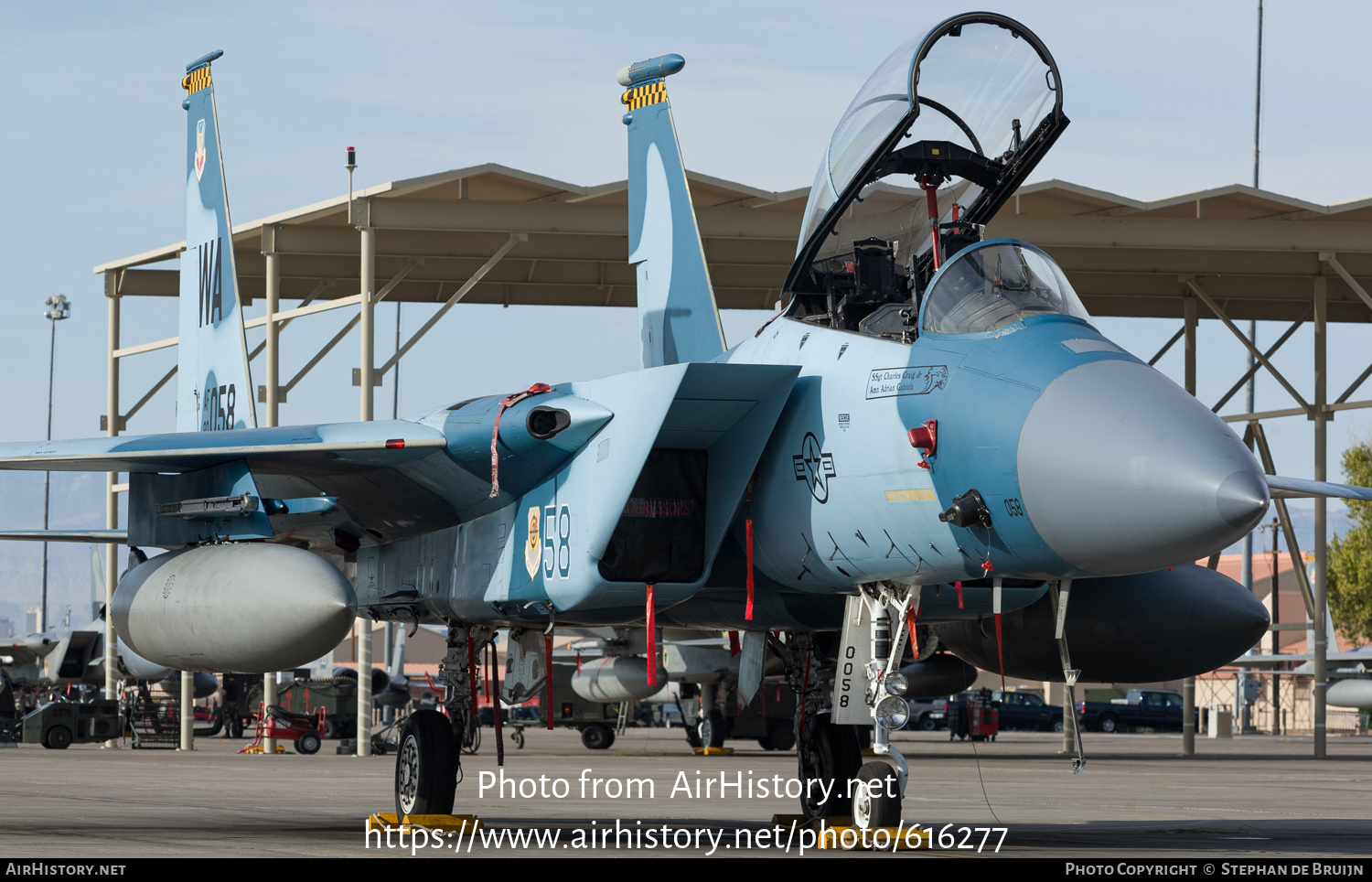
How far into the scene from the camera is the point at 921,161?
8.89m

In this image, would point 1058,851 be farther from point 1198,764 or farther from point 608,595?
point 1198,764

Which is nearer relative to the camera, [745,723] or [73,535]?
[73,535]

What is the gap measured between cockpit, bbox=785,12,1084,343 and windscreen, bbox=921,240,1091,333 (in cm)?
66

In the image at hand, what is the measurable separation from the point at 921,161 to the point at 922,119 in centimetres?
25

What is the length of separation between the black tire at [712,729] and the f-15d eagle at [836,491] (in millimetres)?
18504

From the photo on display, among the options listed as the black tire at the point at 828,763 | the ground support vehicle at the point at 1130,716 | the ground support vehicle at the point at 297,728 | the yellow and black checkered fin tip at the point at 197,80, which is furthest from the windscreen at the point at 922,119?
the ground support vehicle at the point at 1130,716

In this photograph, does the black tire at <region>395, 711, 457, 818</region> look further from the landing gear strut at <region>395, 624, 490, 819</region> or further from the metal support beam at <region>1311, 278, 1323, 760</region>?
the metal support beam at <region>1311, 278, 1323, 760</region>

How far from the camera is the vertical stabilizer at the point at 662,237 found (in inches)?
514

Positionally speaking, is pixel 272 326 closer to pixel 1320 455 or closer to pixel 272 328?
pixel 272 328

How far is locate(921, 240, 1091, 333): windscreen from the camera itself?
7473 millimetres

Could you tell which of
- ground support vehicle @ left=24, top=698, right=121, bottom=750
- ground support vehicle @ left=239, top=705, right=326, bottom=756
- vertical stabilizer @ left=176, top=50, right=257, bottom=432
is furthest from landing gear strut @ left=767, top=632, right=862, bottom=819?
ground support vehicle @ left=24, top=698, right=121, bottom=750

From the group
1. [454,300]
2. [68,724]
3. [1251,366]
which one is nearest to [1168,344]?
[1251,366]

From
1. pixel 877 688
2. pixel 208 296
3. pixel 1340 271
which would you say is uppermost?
pixel 1340 271

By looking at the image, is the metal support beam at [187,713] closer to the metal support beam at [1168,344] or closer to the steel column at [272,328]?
the steel column at [272,328]
